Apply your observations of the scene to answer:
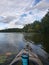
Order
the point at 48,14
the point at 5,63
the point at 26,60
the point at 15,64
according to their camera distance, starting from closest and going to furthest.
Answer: the point at 26,60
the point at 15,64
the point at 5,63
the point at 48,14

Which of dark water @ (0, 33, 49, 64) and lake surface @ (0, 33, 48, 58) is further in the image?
dark water @ (0, 33, 49, 64)

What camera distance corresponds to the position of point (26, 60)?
1088cm

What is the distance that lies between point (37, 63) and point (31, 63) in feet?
1.43

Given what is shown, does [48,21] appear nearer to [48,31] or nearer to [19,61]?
[48,31]

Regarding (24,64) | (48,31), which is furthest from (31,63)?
(48,31)

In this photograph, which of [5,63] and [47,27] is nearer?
[5,63]

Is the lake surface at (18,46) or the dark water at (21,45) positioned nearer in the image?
the lake surface at (18,46)

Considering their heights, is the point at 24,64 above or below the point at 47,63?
above

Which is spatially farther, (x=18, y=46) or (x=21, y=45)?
(x=21, y=45)

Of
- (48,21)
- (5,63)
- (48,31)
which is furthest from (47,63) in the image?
(48,21)

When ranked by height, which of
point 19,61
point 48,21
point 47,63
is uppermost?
point 48,21

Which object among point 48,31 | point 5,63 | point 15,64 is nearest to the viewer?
point 15,64

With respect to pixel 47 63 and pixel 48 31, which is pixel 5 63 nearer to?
pixel 47 63

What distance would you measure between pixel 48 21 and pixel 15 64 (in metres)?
85.9
